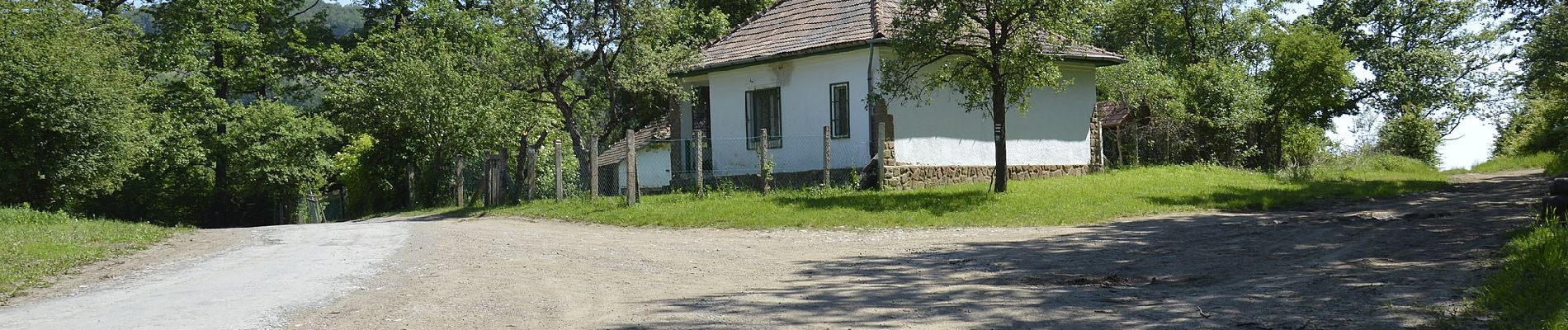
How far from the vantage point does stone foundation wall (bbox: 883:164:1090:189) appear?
21422 mm

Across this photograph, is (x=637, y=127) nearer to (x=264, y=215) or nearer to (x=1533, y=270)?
(x=264, y=215)

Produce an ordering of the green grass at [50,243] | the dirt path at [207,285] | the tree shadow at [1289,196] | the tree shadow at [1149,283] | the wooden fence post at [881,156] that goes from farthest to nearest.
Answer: the wooden fence post at [881,156]
the tree shadow at [1289,196]
the green grass at [50,243]
the dirt path at [207,285]
the tree shadow at [1149,283]

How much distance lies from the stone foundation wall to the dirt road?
5850 millimetres

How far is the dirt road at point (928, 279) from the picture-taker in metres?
7.22

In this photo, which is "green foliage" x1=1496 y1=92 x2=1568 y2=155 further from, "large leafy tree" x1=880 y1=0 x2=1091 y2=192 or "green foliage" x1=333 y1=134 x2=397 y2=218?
"green foliage" x1=333 y1=134 x2=397 y2=218

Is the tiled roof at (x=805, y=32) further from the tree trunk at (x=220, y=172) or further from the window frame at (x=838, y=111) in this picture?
the tree trunk at (x=220, y=172)

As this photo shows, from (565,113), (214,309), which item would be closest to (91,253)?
(214,309)

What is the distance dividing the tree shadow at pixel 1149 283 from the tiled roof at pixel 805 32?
890 centimetres

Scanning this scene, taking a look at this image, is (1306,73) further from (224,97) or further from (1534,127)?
(224,97)

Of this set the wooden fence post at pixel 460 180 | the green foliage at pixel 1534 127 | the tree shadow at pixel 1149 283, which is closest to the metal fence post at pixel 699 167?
the tree shadow at pixel 1149 283

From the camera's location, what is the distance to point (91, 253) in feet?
41.9

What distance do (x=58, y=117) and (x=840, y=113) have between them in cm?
1554

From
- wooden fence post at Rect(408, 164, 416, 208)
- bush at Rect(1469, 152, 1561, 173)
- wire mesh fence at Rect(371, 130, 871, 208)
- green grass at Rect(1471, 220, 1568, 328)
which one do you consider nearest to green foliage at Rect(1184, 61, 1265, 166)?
bush at Rect(1469, 152, 1561, 173)

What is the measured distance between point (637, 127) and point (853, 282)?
853 inches
